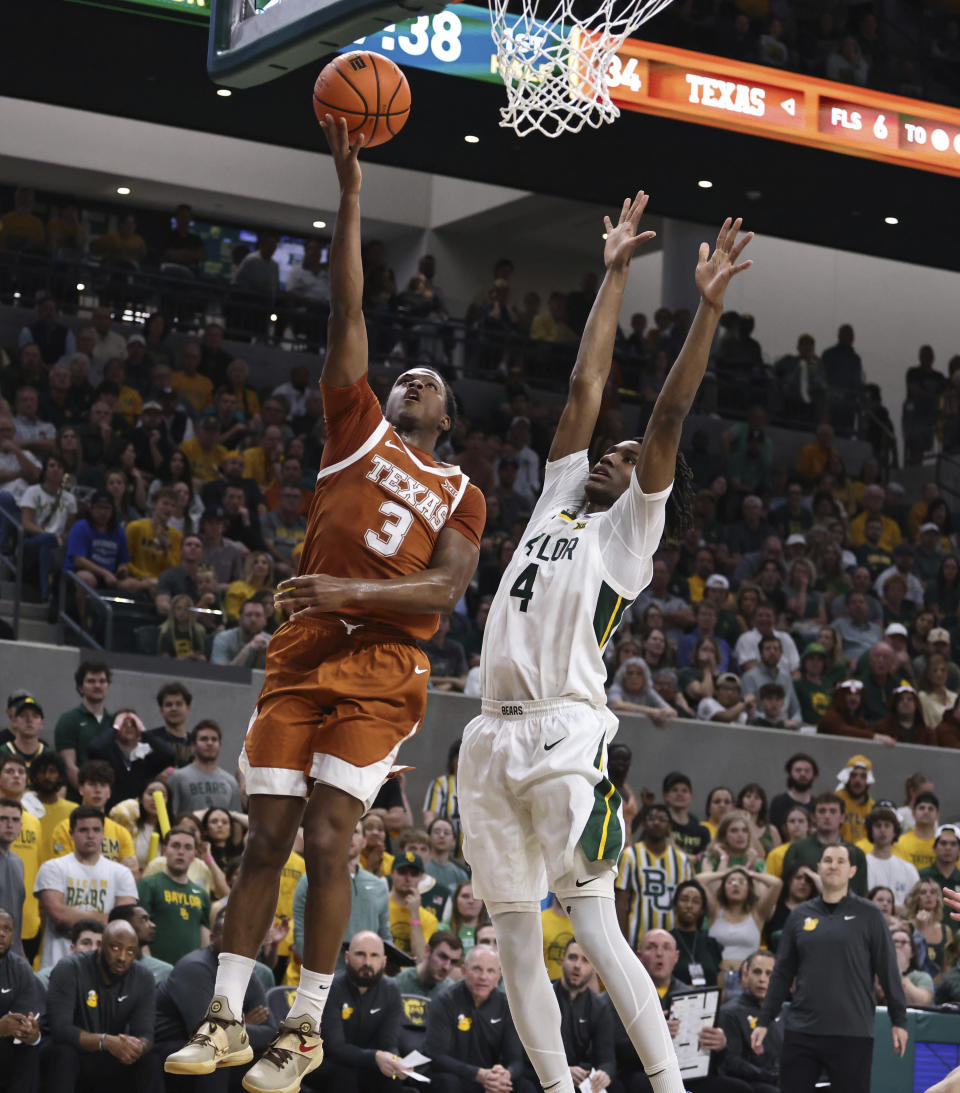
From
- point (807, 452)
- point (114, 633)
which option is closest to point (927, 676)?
point (807, 452)

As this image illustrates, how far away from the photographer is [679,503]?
248 inches

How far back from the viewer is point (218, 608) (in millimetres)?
13711

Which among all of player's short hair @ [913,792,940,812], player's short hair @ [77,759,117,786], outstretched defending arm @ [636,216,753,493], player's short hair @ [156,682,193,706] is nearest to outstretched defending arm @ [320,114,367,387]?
outstretched defending arm @ [636,216,753,493]

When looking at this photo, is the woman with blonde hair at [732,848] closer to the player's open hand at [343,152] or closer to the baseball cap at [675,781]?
the baseball cap at [675,781]

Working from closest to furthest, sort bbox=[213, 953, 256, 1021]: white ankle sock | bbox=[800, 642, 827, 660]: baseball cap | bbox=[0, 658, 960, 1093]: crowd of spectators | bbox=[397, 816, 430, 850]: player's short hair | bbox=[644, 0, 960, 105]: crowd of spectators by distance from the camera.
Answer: bbox=[213, 953, 256, 1021]: white ankle sock < bbox=[0, 658, 960, 1093]: crowd of spectators < bbox=[397, 816, 430, 850]: player's short hair < bbox=[644, 0, 960, 105]: crowd of spectators < bbox=[800, 642, 827, 660]: baseball cap

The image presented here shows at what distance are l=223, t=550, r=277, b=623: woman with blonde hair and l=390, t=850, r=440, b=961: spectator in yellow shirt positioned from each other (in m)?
3.22

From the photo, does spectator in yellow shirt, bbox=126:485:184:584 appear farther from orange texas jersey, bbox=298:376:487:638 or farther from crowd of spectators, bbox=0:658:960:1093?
orange texas jersey, bbox=298:376:487:638

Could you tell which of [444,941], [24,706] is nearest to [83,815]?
[24,706]

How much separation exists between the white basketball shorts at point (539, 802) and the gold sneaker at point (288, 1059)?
860 millimetres

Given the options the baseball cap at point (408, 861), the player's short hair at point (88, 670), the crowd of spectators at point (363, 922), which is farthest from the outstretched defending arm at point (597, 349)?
the player's short hair at point (88, 670)

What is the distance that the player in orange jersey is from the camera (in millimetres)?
5070

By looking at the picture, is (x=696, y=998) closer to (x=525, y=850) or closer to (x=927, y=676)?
(x=525, y=850)

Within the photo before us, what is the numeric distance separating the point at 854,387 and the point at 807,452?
2.29 metres

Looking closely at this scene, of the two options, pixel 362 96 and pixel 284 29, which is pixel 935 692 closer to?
pixel 284 29
